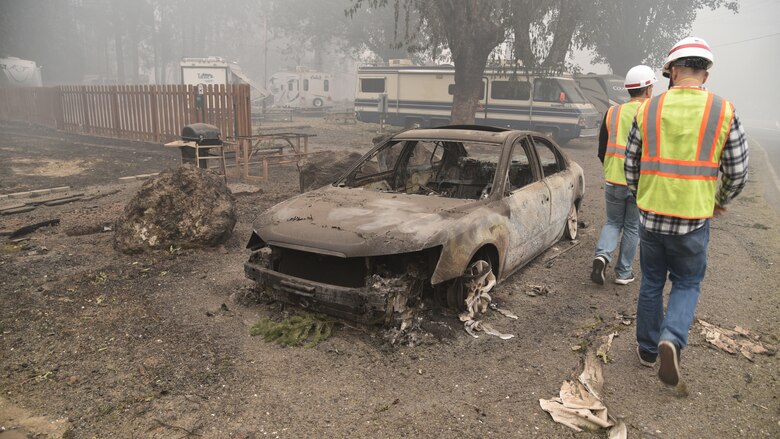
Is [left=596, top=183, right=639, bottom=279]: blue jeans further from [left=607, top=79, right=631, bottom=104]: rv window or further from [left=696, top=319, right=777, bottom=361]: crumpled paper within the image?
[left=607, top=79, right=631, bottom=104]: rv window

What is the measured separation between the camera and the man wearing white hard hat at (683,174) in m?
3.08

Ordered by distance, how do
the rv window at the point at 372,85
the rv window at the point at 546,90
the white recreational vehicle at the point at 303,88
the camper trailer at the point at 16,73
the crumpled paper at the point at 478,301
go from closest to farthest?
the crumpled paper at the point at 478,301
the rv window at the point at 546,90
the rv window at the point at 372,85
the camper trailer at the point at 16,73
the white recreational vehicle at the point at 303,88

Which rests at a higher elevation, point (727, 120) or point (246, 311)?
point (727, 120)

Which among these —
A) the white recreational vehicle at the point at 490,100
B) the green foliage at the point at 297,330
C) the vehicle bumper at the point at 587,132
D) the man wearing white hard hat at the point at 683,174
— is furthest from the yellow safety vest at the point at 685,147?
the vehicle bumper at the point at 587,132

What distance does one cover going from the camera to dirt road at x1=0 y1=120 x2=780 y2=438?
2.95m

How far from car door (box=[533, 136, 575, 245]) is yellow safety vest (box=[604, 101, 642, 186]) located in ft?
2.18

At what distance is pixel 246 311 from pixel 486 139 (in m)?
2.60

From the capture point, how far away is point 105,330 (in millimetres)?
3984

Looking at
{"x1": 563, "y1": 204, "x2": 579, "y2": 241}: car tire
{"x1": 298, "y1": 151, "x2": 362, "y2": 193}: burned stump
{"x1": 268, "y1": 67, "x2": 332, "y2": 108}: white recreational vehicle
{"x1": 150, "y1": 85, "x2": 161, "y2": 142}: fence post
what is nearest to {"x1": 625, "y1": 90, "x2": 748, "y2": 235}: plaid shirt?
{"x1": 563, "y1": 204, "x2": 579, "y2": 241}: car tire

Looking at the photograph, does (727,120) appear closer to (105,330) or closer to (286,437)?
(286,437)

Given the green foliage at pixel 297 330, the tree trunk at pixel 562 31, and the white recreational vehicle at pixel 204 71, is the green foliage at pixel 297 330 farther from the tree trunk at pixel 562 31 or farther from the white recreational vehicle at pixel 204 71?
the white recreational vehicle at pixel 204 71

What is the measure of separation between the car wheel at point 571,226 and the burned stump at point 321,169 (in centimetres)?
387

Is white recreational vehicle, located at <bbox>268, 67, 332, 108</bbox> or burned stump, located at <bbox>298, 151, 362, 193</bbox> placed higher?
white recreational vehicle, located at <bbox>268, 67, 332, 108</bbox>

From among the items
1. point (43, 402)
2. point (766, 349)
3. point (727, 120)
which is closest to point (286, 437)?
point (43, 402)
